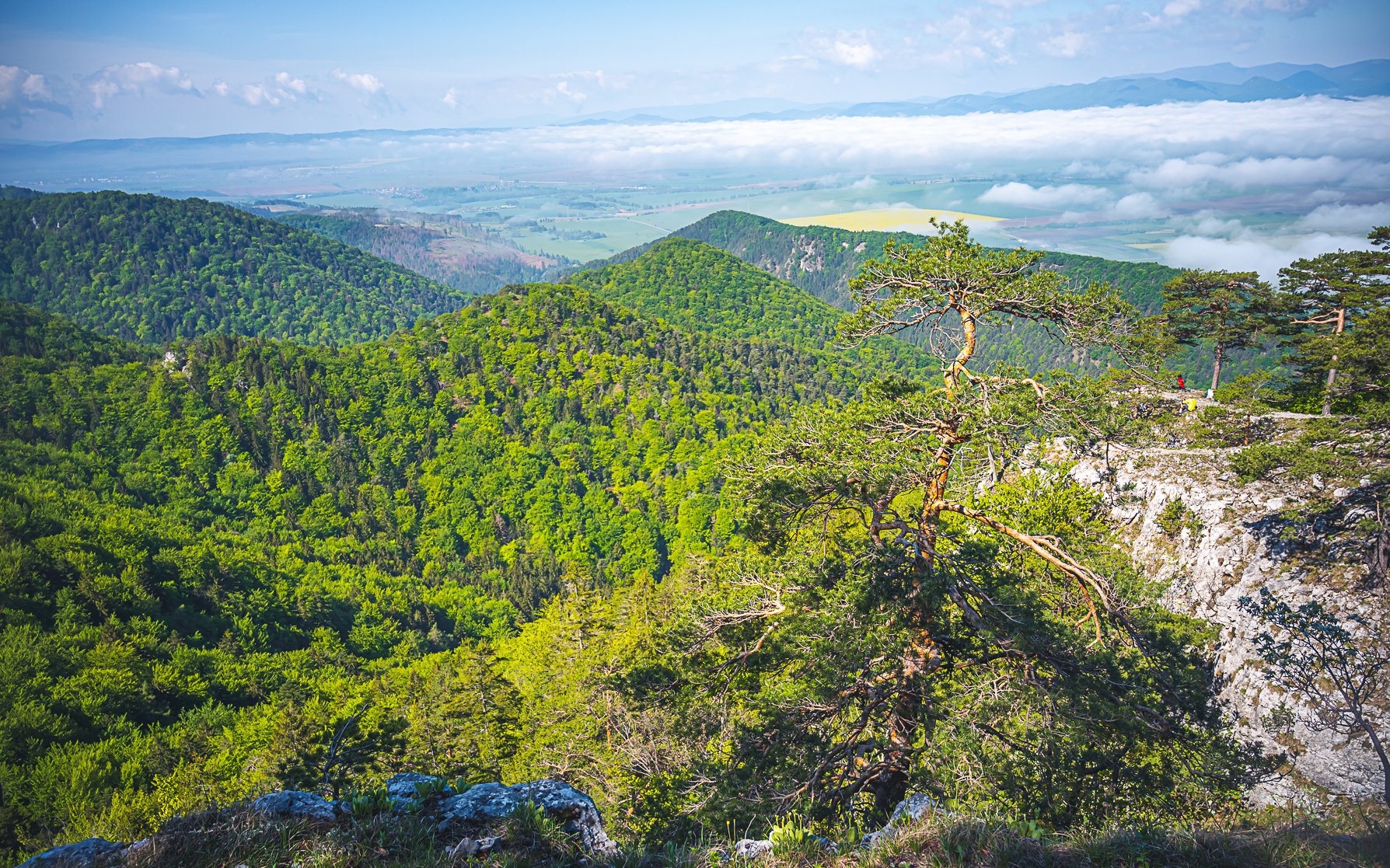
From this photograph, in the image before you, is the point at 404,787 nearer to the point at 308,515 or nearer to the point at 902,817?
the point at 902,817

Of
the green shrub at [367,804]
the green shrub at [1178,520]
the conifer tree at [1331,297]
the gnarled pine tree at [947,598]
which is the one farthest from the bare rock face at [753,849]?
the conifer tree at [1331,297]

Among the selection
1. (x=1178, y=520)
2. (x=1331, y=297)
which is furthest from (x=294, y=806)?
(x=1331, y=297)

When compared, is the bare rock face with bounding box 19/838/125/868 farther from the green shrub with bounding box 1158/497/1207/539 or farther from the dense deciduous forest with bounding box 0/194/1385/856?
the green shrub with bounding box 1158/497/1207/539

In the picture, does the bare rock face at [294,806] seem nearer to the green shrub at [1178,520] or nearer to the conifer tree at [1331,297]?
the green shrub at [1178,520]

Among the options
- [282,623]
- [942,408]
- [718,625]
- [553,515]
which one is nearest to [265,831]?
[718,625]

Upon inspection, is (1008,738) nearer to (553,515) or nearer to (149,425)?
(553,515)
